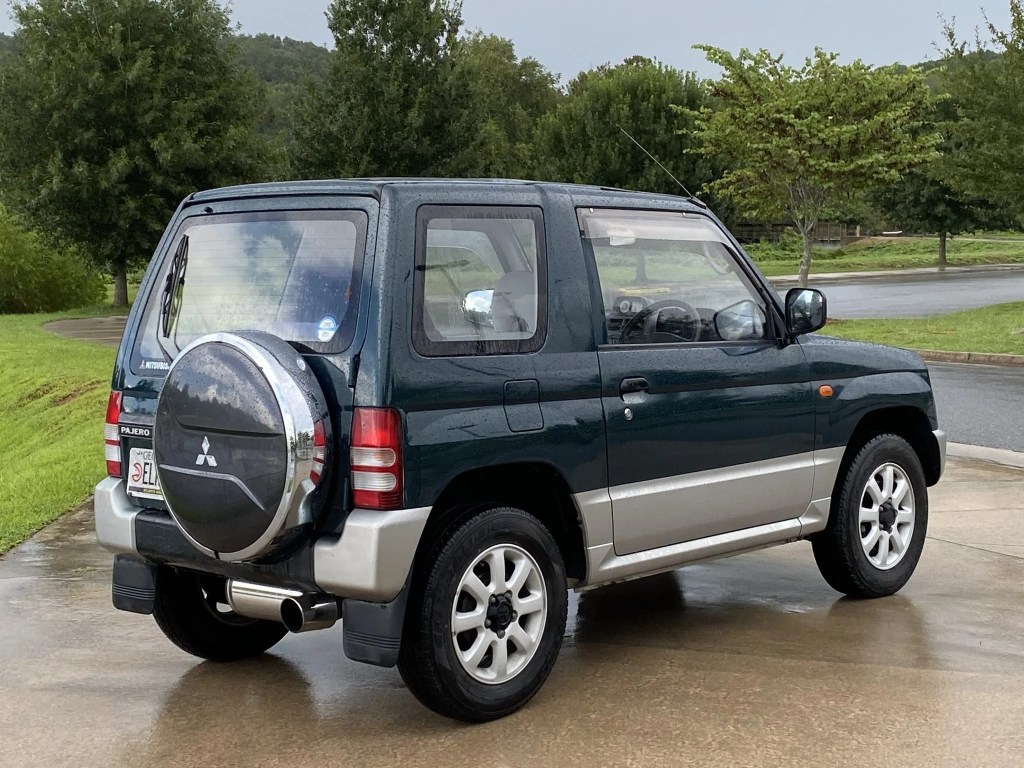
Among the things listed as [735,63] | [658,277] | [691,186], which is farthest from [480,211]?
[691,186]

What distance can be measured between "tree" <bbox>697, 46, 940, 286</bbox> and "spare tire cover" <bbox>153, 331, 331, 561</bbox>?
77.8 feet

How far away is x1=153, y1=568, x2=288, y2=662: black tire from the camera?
5375 mm

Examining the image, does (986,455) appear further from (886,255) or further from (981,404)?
(886,255)

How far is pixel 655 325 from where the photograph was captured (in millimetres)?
5426

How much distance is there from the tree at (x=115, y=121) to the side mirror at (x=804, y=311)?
31596 mm

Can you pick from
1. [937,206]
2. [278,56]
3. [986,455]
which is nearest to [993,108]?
[986,455]

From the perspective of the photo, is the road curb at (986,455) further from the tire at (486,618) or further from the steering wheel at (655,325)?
the tire at (486,618)

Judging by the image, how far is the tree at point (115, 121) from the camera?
35.8m

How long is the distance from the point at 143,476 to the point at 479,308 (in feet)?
4.65

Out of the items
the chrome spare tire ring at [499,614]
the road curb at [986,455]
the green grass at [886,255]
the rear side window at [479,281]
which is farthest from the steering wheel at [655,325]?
the green grass at [886,255]

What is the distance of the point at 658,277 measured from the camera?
564 cm

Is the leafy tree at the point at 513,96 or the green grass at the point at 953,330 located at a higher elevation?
the leafy tree at the point at 513,96

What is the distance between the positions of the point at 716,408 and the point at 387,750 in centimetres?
198

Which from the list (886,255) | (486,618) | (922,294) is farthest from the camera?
(886,255)
